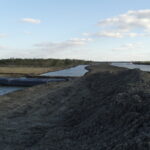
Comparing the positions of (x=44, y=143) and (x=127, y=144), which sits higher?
(x=127, y=144)

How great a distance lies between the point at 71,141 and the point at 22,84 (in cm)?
3446

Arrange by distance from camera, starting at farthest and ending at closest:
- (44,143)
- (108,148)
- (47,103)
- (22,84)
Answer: (22,84) < (47,103) < (44,143) < (108,148)

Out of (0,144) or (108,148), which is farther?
(0,144)

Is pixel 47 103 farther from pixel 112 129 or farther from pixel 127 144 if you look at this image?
pixel 127 144

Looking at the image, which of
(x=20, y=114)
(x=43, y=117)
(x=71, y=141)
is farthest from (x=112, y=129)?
(x=20, y=114)

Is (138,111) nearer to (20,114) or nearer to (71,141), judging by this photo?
(71,141)

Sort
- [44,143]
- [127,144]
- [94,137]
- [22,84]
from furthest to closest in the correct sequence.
→ [22,84], [44,143], [94,137], [127,144]

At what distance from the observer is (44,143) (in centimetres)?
1115

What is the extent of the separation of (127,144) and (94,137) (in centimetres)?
223

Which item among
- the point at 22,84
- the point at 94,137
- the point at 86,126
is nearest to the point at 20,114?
the point at 86,126

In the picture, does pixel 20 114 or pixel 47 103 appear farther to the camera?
pixel 47 103

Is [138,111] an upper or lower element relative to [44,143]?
upper

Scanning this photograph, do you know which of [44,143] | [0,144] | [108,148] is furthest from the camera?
[0,144]

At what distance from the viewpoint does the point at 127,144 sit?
8.12m
